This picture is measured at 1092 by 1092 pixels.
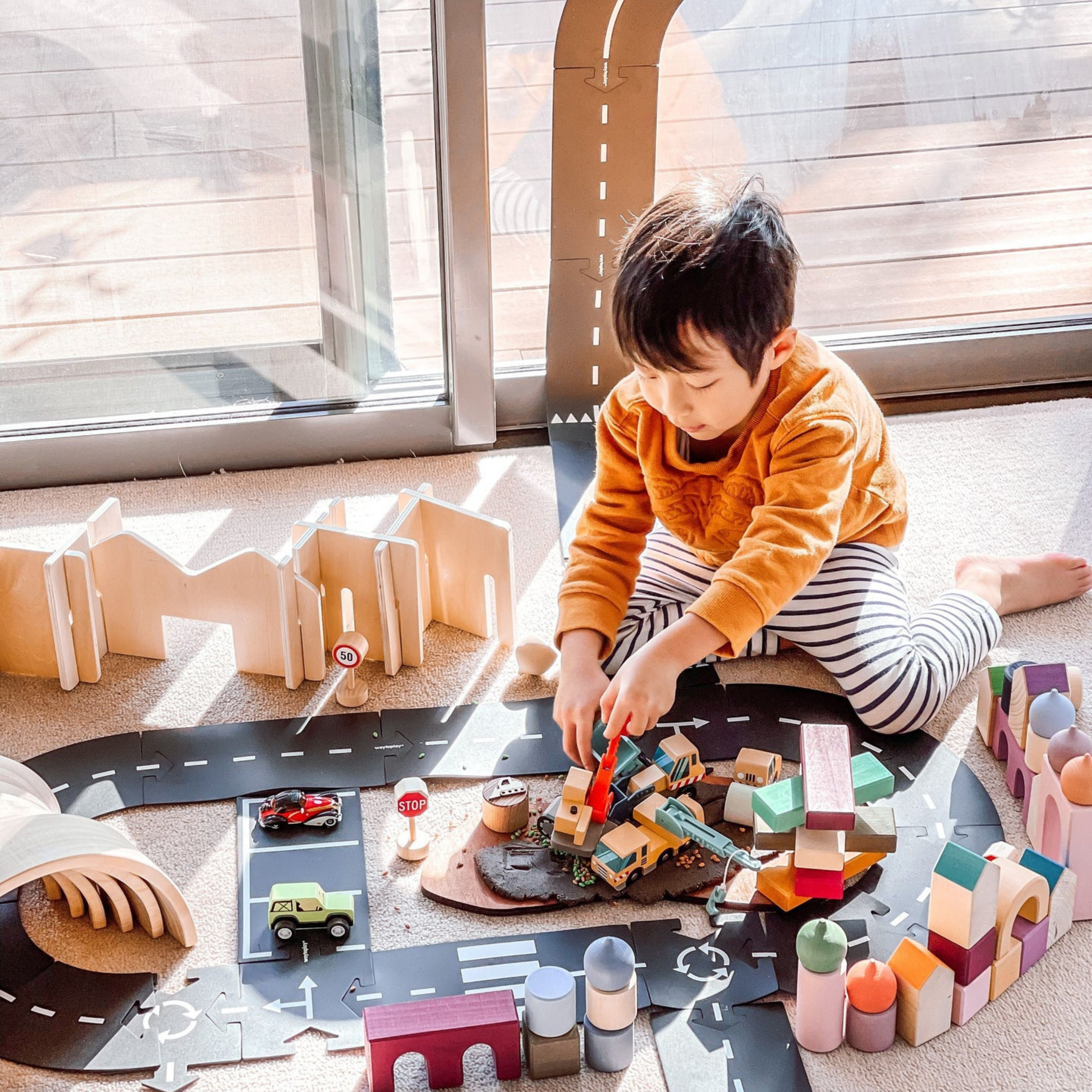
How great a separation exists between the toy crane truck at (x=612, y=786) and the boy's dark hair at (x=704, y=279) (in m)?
0.32

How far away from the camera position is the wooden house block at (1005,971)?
929 millimetres

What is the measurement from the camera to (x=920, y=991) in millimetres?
887

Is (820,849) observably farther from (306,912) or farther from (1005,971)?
(306,912)

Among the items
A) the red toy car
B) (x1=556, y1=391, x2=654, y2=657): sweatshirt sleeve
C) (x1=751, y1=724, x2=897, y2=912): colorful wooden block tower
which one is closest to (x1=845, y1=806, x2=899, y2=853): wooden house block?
(x1=751, y1=724, x2=897, y2=912): colorful wooden block tower

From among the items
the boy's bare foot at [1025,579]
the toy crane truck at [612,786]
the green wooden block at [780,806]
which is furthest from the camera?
the boy's bare foot at [1025,579]

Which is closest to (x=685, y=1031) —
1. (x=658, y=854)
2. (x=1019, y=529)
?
(x=658, y=854)

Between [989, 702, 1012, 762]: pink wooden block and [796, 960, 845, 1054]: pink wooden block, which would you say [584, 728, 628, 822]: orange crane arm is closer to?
[796, 960, 845, 1054]: pink wooden block

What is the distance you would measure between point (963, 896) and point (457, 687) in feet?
1.82

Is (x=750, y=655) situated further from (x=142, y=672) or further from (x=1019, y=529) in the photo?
(x=142, y=672)

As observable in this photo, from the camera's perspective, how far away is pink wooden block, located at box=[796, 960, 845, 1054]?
0.88 metres

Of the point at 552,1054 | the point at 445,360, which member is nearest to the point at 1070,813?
the point at 552,1054

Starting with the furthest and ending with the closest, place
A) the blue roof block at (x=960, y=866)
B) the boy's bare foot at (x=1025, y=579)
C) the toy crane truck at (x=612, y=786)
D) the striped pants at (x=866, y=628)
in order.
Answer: the boy's bare foot at (x=1025, y=579), the striped pants at (x=866, y=628), the toy crane truck at (x=612, y=786), the blue roof block at (x=960, y=866)

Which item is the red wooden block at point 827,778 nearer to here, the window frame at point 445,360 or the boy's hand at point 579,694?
the boy's hand at point 579,694

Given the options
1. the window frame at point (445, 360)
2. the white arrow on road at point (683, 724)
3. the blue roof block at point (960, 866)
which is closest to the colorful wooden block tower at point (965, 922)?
the blue roof block at point (960, 866)
